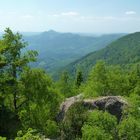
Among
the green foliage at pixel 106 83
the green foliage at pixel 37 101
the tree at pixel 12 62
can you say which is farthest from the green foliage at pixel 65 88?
the tree at pixel 12 62

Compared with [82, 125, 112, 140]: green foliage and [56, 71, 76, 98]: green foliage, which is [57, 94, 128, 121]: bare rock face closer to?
[82, 125, 112, 140]: green foliage

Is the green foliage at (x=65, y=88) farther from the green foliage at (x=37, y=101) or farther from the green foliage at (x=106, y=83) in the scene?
the green foliage at (x=37, y=101)

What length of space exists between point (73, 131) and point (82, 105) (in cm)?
530

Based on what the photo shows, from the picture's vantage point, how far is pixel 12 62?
52.3 meters

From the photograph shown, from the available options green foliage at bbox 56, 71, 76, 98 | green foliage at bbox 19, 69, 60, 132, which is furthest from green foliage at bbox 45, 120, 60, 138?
green foliage at bbox 56, 71, 76, 98

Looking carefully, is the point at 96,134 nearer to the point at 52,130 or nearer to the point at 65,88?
the point at 52,130

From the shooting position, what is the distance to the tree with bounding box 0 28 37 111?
5153cm

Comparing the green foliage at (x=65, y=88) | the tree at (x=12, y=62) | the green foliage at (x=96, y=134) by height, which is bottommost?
the green foliage at (x=65, y=88)

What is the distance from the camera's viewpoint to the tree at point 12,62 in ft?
169

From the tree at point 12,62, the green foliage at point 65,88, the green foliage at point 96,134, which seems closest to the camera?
the green foliage at point 96,134

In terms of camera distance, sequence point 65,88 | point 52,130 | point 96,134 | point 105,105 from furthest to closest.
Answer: point 65,88
point 105,105
point 52,130
point 96,134

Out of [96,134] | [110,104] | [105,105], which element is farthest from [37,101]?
[96,134]

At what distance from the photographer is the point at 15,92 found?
52562mm

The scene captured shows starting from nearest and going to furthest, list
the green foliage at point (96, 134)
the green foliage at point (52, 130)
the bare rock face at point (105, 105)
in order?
the green foliage at point (96, 134)
the green foliage at point (52, 130)
the bare rock face at point (105, 105)
